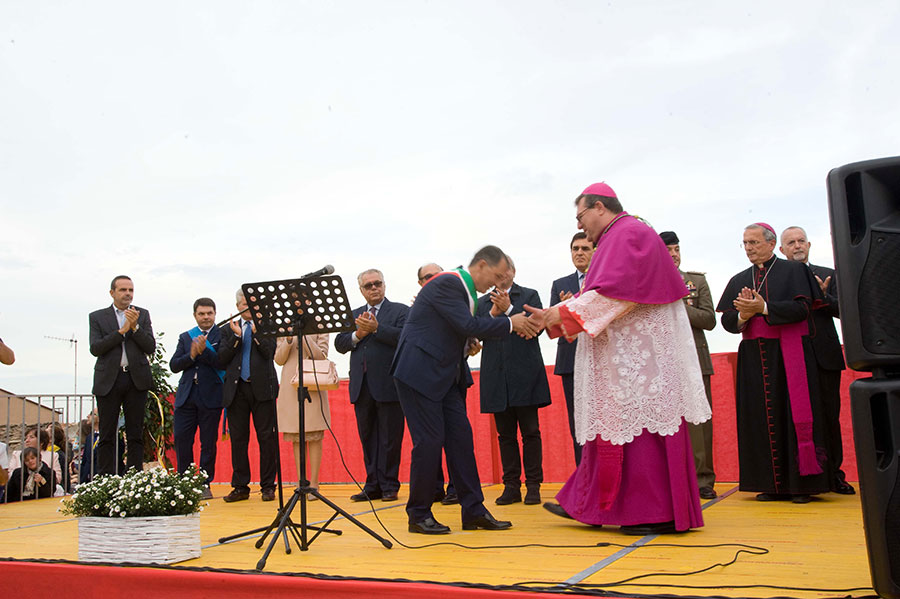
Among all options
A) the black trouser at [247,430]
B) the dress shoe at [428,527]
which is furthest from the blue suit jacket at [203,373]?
the dress shoe at [428,527]

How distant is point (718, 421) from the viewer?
7.00 m

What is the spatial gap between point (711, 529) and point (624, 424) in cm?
76

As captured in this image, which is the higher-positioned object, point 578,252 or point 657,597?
point 578,252

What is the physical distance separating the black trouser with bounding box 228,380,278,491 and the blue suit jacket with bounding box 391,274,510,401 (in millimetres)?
2940

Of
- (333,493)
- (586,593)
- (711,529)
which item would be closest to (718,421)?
(711,529)

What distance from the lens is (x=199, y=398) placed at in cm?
766

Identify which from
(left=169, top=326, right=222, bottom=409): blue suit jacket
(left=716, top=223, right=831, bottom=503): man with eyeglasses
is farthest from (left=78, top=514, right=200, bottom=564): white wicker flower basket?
(left=716, top=223, right=831, bottom=503): man with eyeglasses

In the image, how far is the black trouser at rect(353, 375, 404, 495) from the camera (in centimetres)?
666

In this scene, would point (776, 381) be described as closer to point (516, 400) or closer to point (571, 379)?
point (571, 379)

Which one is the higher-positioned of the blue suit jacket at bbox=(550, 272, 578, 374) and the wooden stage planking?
the blue suit jacket at bbox=(550, 272, 578, 374)

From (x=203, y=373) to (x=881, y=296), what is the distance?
639cm

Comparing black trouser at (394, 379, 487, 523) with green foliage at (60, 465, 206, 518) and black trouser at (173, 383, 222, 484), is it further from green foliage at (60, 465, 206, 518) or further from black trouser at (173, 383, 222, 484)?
black trouser at (173, 383, 222, 484)

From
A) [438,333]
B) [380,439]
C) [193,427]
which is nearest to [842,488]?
[438,333]

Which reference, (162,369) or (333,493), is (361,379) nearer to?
(333,493)
